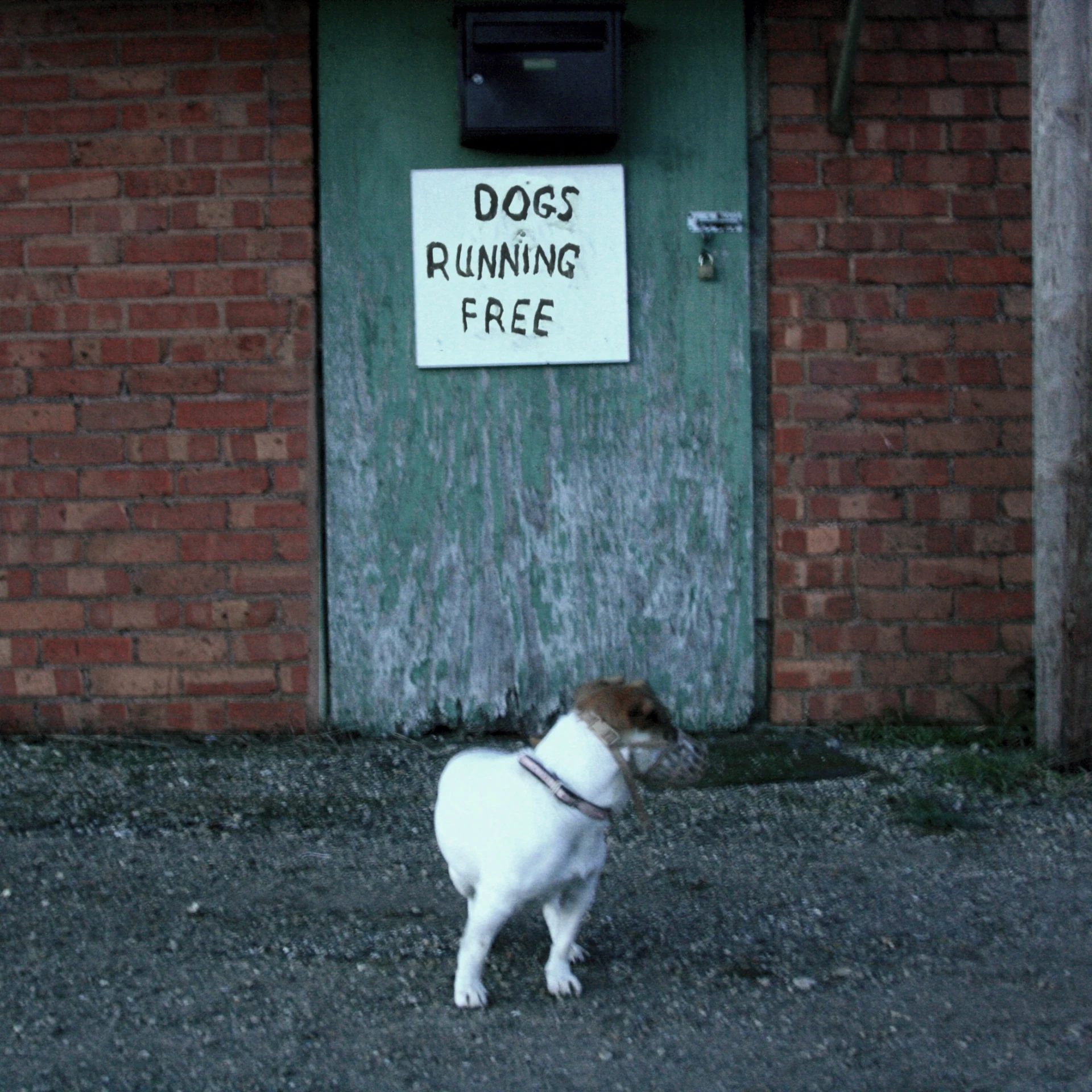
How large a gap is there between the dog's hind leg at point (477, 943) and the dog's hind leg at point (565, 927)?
14 centimetres

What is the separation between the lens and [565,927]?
285cm

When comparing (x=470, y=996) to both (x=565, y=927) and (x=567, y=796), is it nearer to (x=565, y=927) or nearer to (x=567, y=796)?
(x=565, y=927)

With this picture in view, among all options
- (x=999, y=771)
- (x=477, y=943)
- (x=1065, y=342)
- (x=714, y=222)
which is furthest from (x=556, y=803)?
(x=714, y=222)

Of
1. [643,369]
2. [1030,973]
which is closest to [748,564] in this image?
[643,369]

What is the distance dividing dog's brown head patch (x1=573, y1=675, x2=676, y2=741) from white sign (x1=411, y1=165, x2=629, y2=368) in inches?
86.5

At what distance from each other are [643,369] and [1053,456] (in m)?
1.41

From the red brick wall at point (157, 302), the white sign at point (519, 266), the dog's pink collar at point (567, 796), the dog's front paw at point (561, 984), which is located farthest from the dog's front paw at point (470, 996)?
the white sign at point (519, 266)

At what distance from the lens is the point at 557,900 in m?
2.86

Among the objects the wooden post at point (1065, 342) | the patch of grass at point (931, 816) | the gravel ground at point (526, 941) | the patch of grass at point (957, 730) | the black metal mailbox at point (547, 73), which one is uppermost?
the black metal mailbox at point (547, 73)

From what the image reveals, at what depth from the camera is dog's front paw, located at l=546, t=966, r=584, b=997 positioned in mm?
2850

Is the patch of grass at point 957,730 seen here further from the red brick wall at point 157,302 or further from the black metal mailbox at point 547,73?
the black metal mailbox at point 547,73

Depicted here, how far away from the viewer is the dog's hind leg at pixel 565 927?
283 centimetres

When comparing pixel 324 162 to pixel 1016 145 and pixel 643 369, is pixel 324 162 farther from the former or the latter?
pixel 1016 145

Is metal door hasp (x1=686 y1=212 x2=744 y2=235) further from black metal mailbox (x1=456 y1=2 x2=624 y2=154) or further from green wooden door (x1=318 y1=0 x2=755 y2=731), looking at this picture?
black metal mailbox (x1=456 y1=2 x2=624 y2=154)
